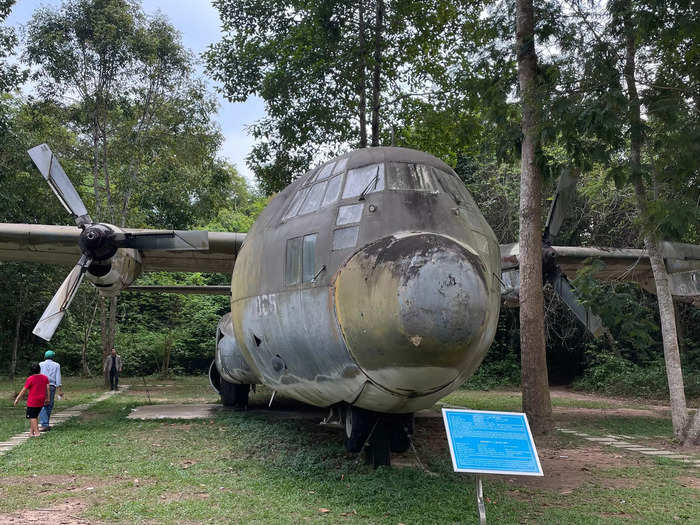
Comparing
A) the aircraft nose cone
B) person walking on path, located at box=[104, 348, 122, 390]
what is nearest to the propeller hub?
the aircraft nose cone

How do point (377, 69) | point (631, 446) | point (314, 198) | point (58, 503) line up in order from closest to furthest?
point (58, 503) → point (314, 198) → point (631, 446) → point (377, 69)

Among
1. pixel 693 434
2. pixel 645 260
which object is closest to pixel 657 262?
pixel 693 434

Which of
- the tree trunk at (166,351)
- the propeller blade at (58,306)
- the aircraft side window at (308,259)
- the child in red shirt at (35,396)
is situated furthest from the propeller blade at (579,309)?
the tree trunk at (166,351)

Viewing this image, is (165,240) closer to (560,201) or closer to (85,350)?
(560,201)

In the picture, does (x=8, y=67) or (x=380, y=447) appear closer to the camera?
(x=380, y=447)

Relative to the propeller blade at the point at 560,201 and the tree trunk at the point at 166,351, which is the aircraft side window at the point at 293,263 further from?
the tree trunk at the point at 166,351

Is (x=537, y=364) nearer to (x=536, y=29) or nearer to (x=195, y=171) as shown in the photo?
(x=536, y=29)

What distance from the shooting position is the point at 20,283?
70.2 ft

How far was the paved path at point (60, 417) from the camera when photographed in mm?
8920

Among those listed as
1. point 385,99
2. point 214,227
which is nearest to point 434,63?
point 385,99

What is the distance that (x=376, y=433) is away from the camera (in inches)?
253

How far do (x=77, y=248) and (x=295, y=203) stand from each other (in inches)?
300

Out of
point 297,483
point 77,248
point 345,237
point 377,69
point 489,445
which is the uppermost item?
point 377,69

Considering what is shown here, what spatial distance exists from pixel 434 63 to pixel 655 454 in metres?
12.4
